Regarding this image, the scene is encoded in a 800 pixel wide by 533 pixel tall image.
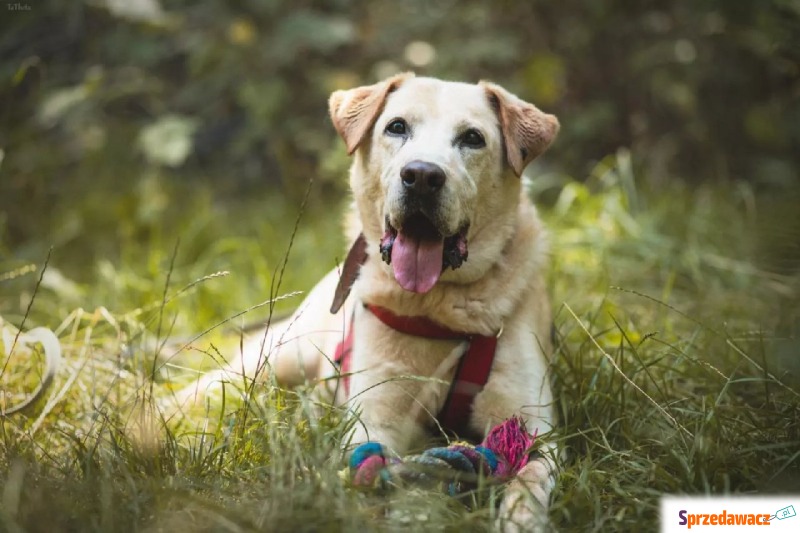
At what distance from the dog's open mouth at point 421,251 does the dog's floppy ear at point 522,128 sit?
0.41 m

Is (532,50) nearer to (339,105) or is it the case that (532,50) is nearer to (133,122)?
(133,122)

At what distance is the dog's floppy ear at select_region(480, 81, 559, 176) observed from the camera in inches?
106

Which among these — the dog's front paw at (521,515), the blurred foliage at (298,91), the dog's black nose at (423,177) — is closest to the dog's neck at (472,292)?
the dog's black nose at (423,177)

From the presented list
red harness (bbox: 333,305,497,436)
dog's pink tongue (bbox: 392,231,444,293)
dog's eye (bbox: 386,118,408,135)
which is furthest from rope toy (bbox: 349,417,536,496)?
dog's eye (bbox: 386,118,408,135)

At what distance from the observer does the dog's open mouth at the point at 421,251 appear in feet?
8.09

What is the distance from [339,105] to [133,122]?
3.38 meters

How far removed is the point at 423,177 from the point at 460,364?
69cm

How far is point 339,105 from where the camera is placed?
2.94 metres

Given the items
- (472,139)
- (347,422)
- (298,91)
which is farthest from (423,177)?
(298,91)

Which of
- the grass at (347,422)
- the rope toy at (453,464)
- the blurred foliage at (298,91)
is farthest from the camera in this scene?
the blurred foliage at (298,91)

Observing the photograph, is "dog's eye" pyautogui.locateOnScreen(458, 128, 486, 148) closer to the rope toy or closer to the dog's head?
the dog's head

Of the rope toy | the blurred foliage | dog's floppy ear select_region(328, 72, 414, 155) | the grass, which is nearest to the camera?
the grass

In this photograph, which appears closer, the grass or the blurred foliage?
the grass

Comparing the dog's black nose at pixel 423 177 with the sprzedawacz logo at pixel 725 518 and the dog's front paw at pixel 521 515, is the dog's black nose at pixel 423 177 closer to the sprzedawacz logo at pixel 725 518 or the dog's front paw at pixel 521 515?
the dog's front paw at pixel 521 515
